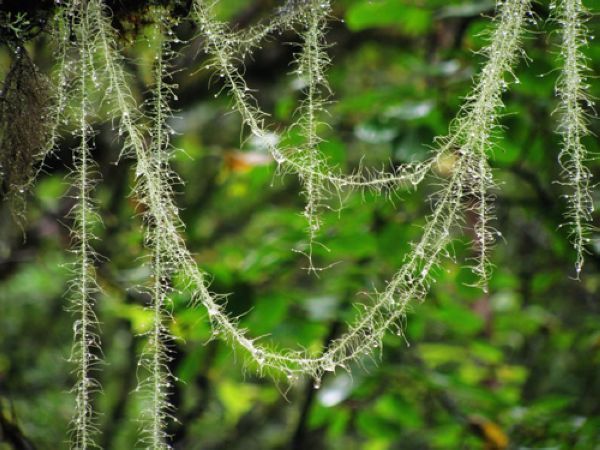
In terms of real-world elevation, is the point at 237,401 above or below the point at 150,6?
below

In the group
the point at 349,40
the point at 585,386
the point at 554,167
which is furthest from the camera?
the point at 349,40

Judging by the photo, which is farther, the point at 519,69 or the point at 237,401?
the point at 237,401

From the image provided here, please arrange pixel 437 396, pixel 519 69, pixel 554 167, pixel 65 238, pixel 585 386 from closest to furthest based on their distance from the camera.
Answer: pixel 519 69 < pixel 437 396 < pixel 554 167 < pixel 65 238 < pixel 585 386

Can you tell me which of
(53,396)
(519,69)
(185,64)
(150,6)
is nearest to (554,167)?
(519,69)

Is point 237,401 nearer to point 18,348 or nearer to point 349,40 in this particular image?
point 18,348

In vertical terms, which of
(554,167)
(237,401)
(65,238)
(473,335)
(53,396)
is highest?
(65,238)

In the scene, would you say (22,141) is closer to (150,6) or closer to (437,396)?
(150,6)
